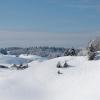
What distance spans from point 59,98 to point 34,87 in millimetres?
5950

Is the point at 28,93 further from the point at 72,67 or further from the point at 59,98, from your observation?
the point at 72,67

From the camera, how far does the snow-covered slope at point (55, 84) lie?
32562 millimetres

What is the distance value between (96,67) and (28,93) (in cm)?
1156

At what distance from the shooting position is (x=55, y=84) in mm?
38094

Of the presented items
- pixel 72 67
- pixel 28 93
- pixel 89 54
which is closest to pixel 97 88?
pixel 28 93

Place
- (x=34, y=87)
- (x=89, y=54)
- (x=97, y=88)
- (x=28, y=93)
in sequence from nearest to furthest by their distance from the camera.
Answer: (x=97, y=88) < (x=28, y=93) < (x=34, y=87) < (x=89, y=54)

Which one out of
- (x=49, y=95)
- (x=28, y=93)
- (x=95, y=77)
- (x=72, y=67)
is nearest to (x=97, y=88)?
(x=95, y=77)

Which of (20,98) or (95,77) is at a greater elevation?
(95,77)

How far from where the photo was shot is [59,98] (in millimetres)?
32875

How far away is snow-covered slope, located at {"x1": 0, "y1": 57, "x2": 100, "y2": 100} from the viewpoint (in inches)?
1282

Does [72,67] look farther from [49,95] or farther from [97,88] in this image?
[97,88]

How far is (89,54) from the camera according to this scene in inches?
1864

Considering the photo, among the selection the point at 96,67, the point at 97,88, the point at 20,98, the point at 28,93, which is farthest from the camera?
the point at 96,67

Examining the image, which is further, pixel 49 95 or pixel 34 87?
pixel 34 87
